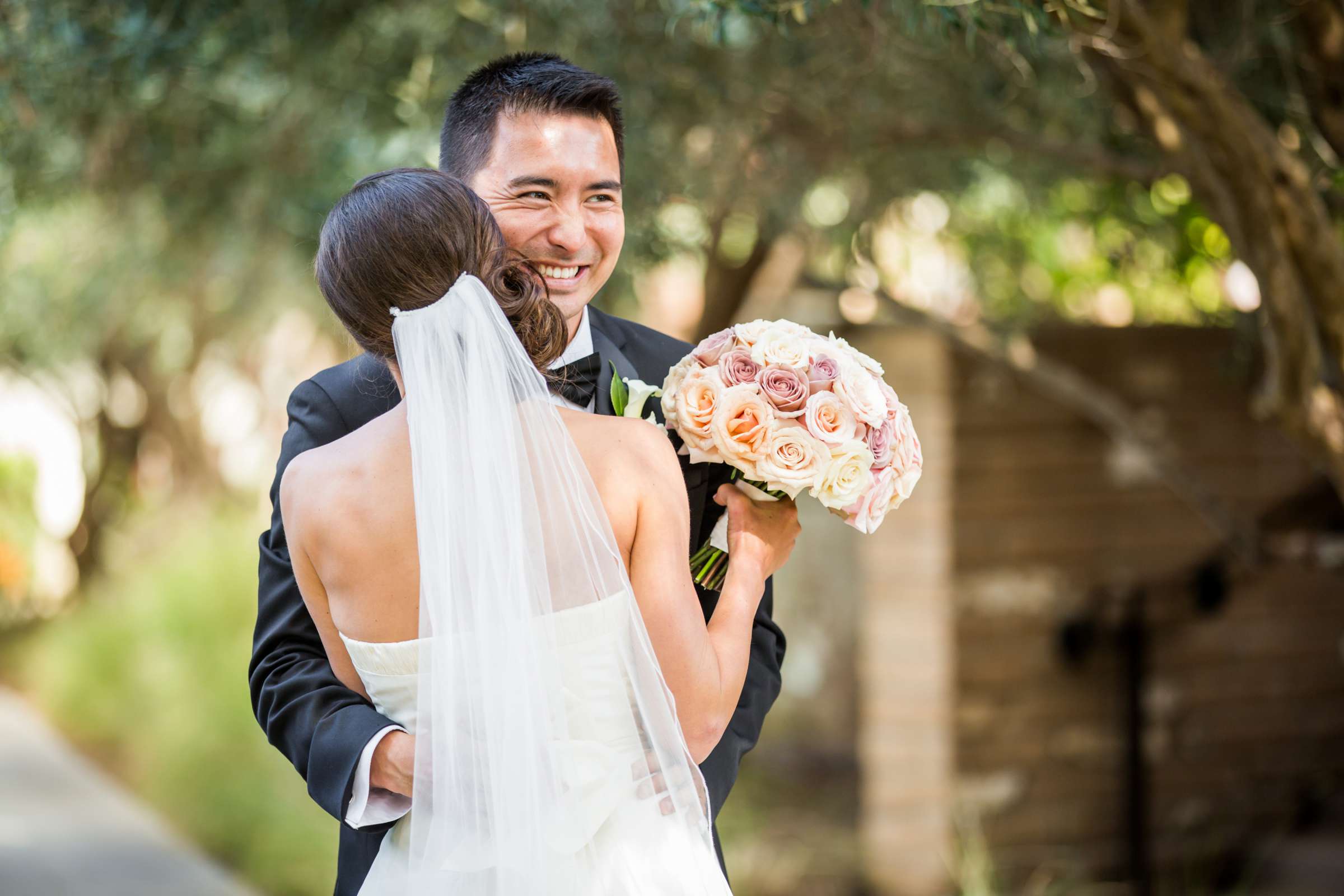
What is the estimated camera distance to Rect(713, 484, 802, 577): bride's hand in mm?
1888

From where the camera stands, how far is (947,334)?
4.99 metres

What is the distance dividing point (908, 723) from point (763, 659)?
344cm

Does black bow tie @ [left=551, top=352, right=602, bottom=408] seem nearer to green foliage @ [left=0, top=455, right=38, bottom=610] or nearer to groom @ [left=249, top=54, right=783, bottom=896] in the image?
groom @ [left=249, top=54, right=783, bottom=896]

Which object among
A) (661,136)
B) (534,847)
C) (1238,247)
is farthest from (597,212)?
(661,136)

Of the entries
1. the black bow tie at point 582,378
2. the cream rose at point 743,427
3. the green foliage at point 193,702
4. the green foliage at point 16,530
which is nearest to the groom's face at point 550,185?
the black bow tie at point 582,378

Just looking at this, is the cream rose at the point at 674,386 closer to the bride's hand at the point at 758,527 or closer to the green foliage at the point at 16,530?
the bride's hand at the point at 758,527

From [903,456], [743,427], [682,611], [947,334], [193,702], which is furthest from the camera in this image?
[193,702]

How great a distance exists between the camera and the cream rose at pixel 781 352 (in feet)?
6.19

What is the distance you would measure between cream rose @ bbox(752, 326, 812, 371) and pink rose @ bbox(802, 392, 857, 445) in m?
0.06

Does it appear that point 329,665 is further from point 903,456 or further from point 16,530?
point 16,530

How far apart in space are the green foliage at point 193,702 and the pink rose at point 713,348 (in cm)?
411

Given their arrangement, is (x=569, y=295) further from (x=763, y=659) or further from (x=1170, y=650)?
(x=1170, y=650)

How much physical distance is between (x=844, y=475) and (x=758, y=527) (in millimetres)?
153

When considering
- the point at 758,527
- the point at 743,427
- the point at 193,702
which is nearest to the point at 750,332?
the point at 743,427
